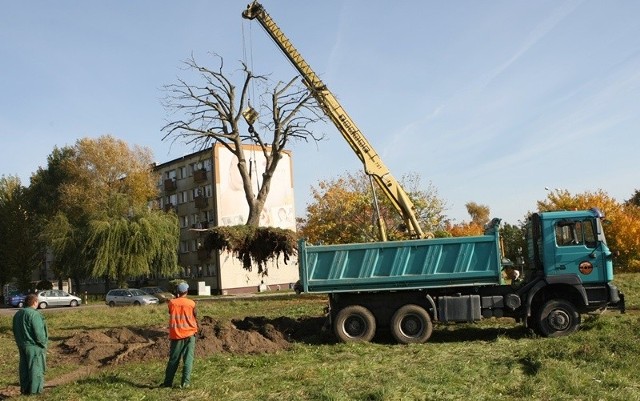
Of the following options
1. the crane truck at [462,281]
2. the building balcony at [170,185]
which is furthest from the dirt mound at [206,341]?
the building balcony at [170,185]

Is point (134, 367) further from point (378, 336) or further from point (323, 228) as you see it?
point (323, 228)

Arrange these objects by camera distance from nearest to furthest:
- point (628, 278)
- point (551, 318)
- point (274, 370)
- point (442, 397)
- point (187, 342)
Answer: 1. point (442, 397)
2. point (187, 342)
3. point (274, 370)
4. point (551, 318)
5. point (628, 278)

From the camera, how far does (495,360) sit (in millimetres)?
11031

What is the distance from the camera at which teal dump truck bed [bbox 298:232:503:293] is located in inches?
564

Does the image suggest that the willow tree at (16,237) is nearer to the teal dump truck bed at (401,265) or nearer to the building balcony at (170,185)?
the building balcony at (170,185)

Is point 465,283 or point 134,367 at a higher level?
point 465,283

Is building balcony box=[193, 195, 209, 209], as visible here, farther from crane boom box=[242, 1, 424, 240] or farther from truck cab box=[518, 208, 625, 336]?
truck cab box=[518, 208, 625, 336]

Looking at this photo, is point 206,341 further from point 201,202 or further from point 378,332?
point 201,202

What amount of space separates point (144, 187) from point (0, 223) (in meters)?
15.5

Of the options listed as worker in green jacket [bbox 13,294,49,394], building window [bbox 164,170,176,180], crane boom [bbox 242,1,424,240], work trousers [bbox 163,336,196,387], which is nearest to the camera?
work trousers [bbox 163,336,196,387]

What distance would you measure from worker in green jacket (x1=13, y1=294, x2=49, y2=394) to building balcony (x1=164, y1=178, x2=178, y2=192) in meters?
52.6

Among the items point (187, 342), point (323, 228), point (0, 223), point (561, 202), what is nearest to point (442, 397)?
point (187, 342)

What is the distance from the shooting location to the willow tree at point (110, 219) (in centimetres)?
4672

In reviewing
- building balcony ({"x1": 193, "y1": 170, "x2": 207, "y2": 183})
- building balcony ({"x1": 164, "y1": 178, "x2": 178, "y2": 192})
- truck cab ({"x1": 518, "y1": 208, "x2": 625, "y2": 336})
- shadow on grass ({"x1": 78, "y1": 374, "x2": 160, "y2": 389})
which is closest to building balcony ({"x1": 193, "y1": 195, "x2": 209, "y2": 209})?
building balcony ({"x1": 193, "y1": 170, "x2": 207, "y2": 183})
